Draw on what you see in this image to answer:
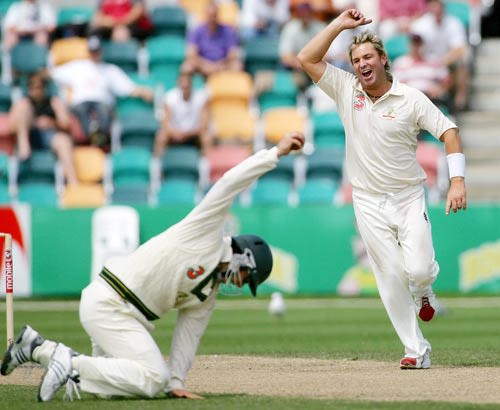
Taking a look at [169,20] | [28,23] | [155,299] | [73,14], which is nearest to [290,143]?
[155,299]

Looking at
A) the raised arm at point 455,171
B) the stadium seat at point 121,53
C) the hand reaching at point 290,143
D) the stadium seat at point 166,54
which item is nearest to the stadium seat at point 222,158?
the stadium seat at point 166,54

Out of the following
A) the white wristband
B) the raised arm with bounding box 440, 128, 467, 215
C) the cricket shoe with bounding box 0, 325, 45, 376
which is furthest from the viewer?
the white wristband

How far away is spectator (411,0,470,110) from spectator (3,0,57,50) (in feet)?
20.6

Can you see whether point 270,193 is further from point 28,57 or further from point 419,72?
point 28,57

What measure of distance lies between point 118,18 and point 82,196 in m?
4.05

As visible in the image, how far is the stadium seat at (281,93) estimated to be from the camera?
71.8ft

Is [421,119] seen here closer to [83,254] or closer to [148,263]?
[148,263]

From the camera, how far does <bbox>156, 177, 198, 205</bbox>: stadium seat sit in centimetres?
2006

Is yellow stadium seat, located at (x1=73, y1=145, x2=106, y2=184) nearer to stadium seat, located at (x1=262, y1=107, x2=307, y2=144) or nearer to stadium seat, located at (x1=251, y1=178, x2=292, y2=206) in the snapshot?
stadium seat, located at (x1=251, y1=178, x2=292, y2=206)

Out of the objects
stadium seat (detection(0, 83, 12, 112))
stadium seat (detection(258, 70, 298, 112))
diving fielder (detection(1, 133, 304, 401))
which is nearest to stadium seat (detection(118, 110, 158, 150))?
stadium seat (detection(0, 83, 12, 112))

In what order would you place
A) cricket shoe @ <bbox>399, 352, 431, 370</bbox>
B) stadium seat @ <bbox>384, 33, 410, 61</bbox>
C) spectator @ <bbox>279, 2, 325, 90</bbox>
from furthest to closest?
stadium seat @ <bbox>384, 33, 410, 61</bbox> → spectator @ <bbox>279, 2, 325, 90</bbox> → cricket shoe @ <bbox>399, 352, 431, 370</bbox>

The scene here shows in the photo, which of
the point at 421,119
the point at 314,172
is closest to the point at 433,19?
the point at 314,172

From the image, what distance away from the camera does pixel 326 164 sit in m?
20.3

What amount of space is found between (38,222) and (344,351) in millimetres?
7972
